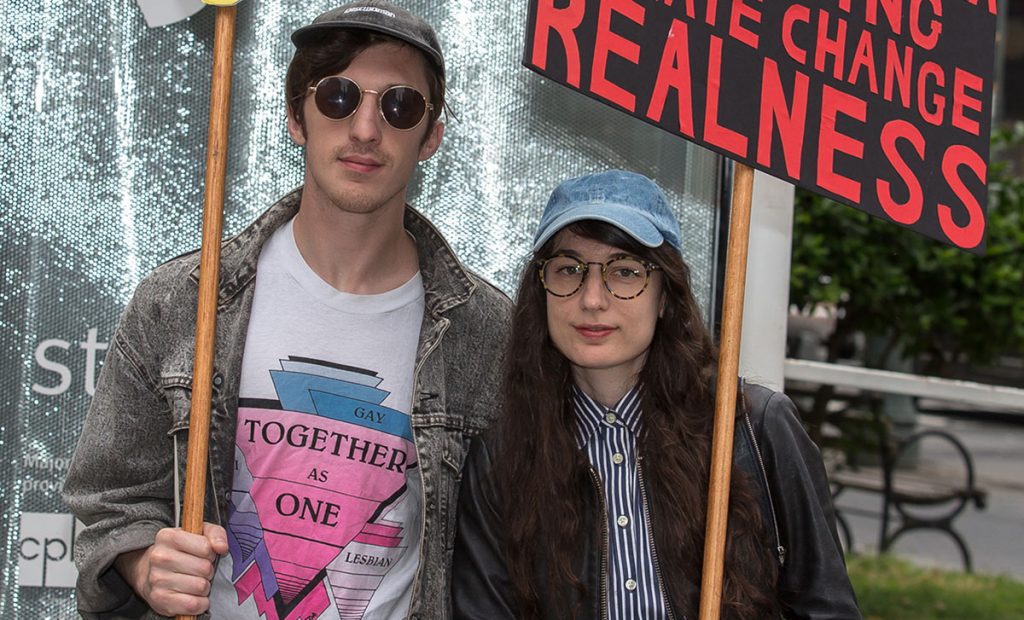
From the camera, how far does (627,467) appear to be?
2123mm

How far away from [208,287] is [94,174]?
0.93m

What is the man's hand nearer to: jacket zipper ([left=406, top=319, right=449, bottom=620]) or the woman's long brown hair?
jacket zipper ([left=406, top=319, right=449, bottom=620])

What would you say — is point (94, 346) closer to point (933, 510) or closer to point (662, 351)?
point (662, 351)

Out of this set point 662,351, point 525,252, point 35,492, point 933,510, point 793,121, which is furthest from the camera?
point 933,510

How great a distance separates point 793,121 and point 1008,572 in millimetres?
6631

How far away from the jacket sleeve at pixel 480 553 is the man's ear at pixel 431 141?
A: 24.3 inches

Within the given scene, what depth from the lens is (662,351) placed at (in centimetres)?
217

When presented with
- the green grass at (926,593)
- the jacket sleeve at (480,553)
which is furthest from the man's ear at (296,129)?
the green grass at (926,593)

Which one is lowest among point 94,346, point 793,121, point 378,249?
point 94,346

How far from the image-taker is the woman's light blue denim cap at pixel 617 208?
2.06m

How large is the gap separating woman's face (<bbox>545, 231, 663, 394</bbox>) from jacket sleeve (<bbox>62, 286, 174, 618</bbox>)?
79cm

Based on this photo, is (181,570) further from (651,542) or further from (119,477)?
(651,542)

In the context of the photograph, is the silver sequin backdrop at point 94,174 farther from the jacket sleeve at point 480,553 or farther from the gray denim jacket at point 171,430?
the jacket sleeve at point 480,553

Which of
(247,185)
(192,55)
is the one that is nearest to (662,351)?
(247,185)
